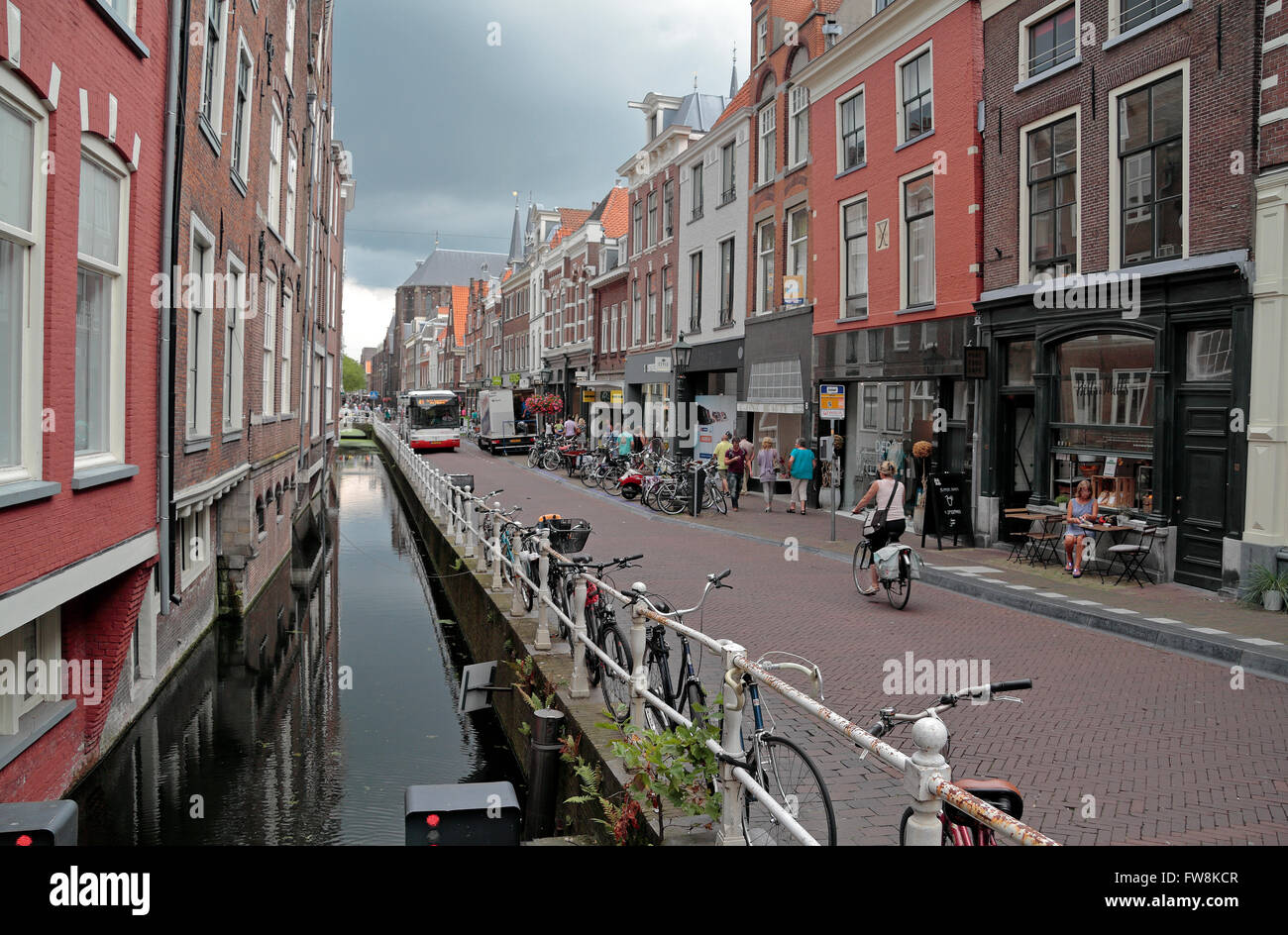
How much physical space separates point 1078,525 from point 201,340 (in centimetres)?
1118

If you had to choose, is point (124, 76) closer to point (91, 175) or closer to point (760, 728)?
point (91, 175)

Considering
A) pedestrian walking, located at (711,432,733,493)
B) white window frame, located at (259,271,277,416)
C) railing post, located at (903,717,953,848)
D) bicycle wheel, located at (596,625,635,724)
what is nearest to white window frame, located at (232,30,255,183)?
white window frame, located at (259,271,277,416)

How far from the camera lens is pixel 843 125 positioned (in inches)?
837

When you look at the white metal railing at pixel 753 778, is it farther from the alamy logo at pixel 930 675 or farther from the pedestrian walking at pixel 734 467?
the pedestrian walking at pixel 734 467

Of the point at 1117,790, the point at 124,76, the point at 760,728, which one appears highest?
the point at 124,76

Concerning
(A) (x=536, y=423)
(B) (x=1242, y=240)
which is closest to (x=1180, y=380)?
(B) (x=1242, y=240)

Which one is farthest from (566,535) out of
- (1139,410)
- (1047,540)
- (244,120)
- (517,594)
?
(1139,410)

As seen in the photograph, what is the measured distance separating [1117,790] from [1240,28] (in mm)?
10032

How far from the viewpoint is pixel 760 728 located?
4430 millimetres

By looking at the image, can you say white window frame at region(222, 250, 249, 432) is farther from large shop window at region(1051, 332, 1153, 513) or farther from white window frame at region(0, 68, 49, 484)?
large shop window at region(1051, 332, 1153, 513)

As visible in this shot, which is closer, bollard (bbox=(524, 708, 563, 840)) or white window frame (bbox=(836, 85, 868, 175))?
bollard (bbox=(524, 708, 563, 840))

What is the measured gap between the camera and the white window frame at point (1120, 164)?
12188 millimetres

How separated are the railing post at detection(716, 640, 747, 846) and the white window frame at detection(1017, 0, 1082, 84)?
13.4m

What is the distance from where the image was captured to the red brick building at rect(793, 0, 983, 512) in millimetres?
16984
